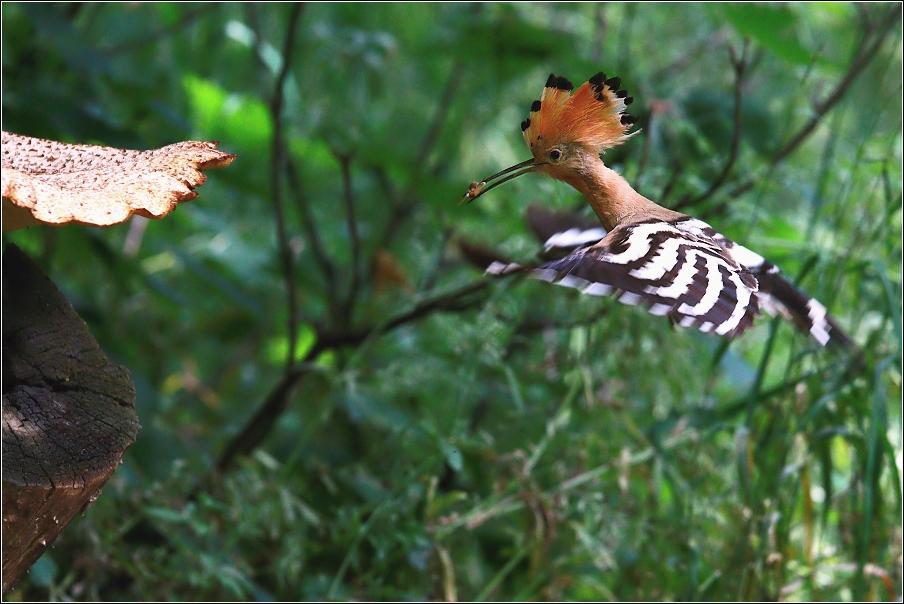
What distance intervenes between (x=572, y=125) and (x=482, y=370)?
942 mm

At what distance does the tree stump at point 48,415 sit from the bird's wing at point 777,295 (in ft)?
2.02

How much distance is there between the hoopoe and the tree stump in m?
0.36

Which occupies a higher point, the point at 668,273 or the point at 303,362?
the point at 668,273

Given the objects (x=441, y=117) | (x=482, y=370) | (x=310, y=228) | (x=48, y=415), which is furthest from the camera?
(x=441, y=117)

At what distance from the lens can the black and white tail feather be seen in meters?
0.69

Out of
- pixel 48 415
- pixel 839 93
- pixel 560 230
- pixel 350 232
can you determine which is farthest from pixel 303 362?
pixel 839 93


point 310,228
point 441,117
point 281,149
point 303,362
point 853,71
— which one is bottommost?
point 303,362

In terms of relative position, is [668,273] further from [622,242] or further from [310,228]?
[310,228]

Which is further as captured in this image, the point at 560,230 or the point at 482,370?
the point at 482,370

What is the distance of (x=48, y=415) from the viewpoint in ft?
2.32

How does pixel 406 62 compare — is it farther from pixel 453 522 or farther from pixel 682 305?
pixel 682 305

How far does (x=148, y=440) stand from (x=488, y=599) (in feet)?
2.20

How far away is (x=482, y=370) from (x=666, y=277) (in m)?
1.00

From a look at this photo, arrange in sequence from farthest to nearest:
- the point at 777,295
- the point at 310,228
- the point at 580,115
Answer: the point at 310,228 < the point at 777,295 < the point at 580,115
